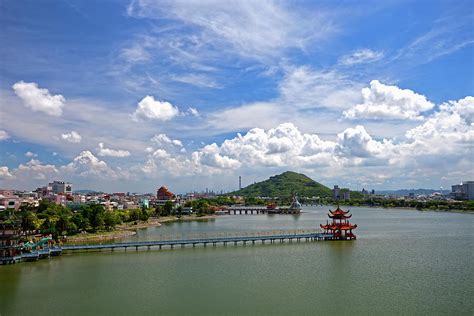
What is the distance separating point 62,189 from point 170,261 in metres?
130

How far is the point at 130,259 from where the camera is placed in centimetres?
3734

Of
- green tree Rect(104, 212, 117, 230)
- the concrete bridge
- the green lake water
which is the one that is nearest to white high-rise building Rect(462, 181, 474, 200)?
the concrete bridge

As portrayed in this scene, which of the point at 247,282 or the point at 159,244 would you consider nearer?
the point at 247,282

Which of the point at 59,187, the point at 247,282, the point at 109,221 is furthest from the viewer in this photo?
the point at 59,187

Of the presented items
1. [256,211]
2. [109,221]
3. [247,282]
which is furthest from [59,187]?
[247,282]

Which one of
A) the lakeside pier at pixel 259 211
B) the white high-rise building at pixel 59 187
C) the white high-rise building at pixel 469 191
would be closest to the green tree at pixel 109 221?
the lakeside pier at pixel 259 211

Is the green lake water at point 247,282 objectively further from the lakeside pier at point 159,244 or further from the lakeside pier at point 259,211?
the lakeside pier at point 259,211

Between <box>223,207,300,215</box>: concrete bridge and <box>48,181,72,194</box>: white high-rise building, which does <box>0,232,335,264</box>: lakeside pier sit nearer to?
<box>223,207,300,215</box>: concrete bridge

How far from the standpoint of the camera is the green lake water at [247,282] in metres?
22.8

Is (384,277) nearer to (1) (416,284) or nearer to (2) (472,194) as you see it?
(1) (416,284)

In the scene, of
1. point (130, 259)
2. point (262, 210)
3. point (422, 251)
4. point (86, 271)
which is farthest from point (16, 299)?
point (262, 210)

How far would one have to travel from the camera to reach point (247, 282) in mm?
28219

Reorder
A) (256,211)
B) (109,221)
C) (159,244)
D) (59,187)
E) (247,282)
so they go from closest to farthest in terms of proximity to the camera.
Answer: (247,282) < (159,244) < (109,221) < (256,211) < (59,187)

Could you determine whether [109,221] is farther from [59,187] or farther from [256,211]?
[59,187]
